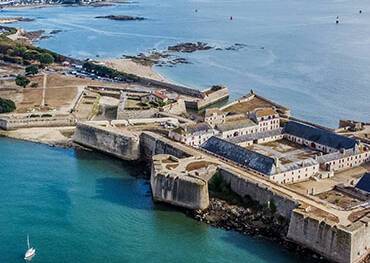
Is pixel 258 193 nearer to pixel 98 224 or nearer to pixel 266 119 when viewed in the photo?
pixel 98 224

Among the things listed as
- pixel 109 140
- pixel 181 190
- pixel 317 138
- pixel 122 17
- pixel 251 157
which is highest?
pixel 251 157

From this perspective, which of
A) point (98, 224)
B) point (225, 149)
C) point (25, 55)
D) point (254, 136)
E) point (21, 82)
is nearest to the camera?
point (98, 224)

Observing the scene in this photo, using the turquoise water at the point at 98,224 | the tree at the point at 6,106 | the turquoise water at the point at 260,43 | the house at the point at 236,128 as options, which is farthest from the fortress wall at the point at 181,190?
the turquoise water at the point at 260,43

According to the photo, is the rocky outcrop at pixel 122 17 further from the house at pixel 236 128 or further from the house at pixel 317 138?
the house at pixel 317 138

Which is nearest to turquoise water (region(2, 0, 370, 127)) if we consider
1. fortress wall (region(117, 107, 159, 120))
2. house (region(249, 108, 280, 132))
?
house (region(249, 108, 280, 132))

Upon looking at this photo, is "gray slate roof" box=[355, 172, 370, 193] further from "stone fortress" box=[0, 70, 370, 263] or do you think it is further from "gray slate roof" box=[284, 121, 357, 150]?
"gray slate roof" box=[284, 121, 357, 150]

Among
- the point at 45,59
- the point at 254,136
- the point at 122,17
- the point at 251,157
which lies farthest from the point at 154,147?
the point at 122,17

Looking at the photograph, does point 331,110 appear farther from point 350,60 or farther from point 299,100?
point 350,60
